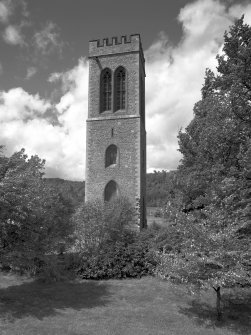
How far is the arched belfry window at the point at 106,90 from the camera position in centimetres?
3119

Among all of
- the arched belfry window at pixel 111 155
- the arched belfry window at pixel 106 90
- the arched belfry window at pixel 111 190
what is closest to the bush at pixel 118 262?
the arched belfry window at pixel 111 190

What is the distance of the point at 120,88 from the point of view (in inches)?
1236

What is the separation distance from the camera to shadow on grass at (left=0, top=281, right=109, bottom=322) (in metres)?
12.4

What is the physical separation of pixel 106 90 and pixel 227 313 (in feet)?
80.0

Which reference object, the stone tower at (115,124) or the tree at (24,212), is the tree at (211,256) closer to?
the tree at (24,212)

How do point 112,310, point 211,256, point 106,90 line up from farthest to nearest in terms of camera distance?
1. point 106,90
2. point 112,310
3. point 211,256

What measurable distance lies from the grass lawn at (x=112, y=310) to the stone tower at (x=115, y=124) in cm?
1259

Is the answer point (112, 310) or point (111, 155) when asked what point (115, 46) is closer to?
point (111, 155)

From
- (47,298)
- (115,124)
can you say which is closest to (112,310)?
(47,298)

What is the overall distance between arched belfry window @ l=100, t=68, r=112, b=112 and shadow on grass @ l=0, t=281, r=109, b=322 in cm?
1868

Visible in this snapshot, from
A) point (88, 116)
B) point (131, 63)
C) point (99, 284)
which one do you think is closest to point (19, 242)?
point (99, 284)

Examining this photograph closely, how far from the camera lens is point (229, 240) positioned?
11.0 meters

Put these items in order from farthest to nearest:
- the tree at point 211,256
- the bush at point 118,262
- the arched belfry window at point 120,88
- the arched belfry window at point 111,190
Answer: the arched belfry window at point 120,88
the arched belfry window at point 111,190
the bush at point 118,262
the tree at point 211,256

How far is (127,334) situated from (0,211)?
21.0ft
